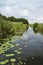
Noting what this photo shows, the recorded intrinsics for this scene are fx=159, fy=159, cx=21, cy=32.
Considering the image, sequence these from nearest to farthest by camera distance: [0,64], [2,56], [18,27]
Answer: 1. [0,64]
2. [2,56]
3. [18,27]

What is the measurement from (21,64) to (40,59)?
2.20 meters

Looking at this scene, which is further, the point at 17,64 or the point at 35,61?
the point at 35,61

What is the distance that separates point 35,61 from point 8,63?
7.22 ft

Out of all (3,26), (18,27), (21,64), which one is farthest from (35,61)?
(18,27)

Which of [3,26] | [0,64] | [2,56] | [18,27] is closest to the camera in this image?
[0,64]

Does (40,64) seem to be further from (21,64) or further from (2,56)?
(2,56)

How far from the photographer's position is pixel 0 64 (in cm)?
1141

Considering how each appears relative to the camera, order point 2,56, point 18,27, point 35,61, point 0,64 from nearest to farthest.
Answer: point 0,64
point 35,61
point 2,56
point 18,27

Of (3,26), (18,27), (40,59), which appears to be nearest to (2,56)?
(40,59)

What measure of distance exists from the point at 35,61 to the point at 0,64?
2.83 m

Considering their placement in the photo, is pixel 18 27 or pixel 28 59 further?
pixel 18 27

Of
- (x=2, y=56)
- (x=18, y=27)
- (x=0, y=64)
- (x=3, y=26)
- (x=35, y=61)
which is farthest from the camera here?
(x=18, y=27)

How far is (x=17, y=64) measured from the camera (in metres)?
11.5

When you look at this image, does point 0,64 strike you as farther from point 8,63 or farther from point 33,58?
point 33,58
